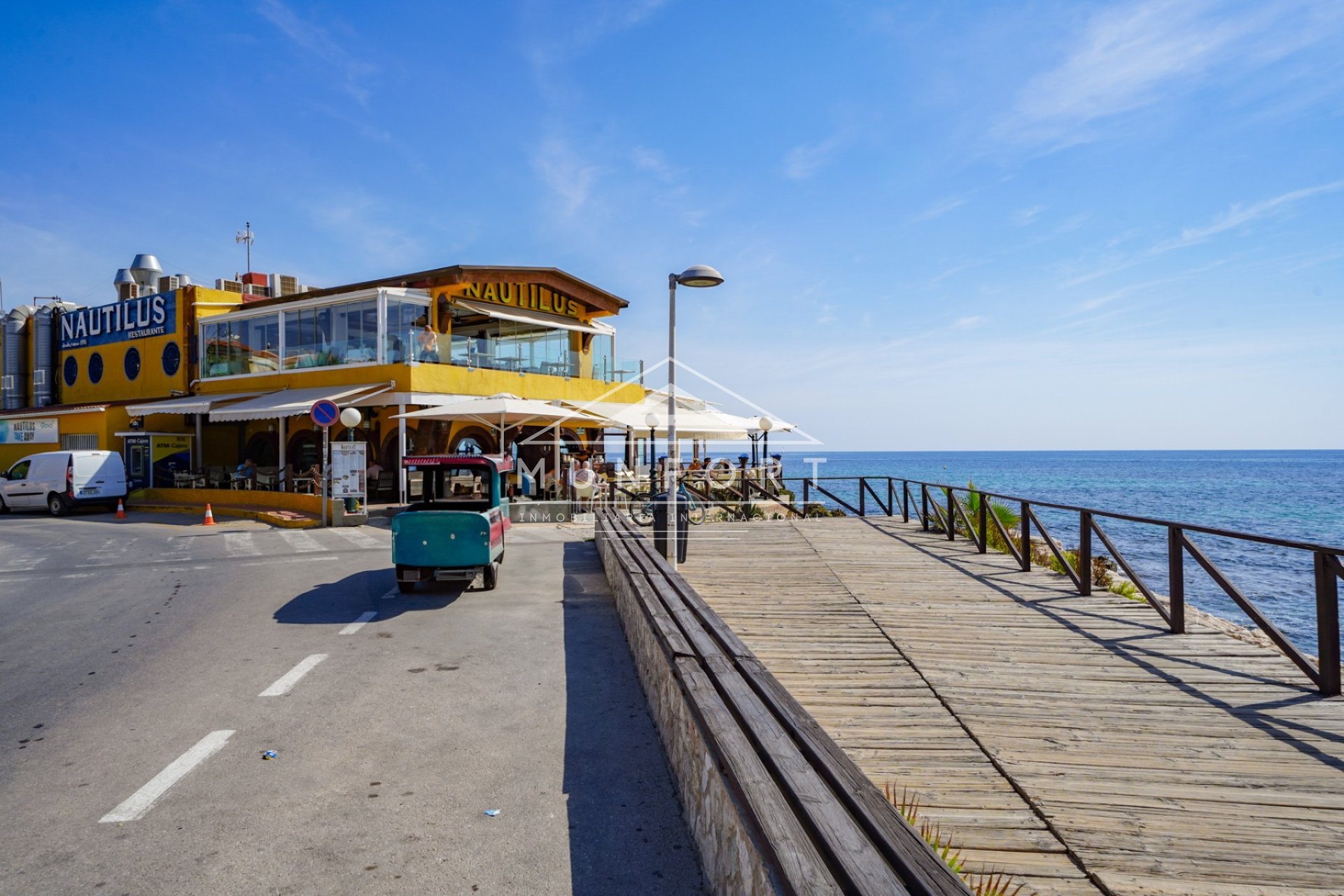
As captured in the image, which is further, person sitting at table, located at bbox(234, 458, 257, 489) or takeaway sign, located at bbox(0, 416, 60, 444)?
takeaway sign, located at bbox(0, 416, 60, 444)

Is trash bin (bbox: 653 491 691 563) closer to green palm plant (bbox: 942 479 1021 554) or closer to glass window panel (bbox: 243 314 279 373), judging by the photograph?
green palm plant (bbox: 942 479 1021 554)

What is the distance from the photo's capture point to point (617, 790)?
424 cm

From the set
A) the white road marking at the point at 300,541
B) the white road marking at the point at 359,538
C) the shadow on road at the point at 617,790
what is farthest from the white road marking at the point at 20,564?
the shadow on road at the point at 617,790

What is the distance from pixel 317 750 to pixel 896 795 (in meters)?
3.53

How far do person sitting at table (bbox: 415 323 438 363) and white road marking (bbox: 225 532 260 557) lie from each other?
24.3 ft

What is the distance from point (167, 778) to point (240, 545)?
1167 centimetres

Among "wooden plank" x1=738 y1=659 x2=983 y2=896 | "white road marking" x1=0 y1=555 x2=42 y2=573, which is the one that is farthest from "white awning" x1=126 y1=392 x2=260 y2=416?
"wooden plank" x1=738 y1=659 x2=983 y2=896

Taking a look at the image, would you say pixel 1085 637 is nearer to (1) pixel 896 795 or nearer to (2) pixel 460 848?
(1) pixel 896 795

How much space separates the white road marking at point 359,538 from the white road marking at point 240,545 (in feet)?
5.41

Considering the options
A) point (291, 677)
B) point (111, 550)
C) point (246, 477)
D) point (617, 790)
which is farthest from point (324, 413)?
point (617, 790)

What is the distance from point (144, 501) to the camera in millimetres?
22578

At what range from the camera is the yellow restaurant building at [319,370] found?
22156 millimetres

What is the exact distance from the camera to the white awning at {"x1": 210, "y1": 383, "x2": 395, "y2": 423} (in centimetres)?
1988

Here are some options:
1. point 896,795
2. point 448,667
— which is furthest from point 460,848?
point 448,667
